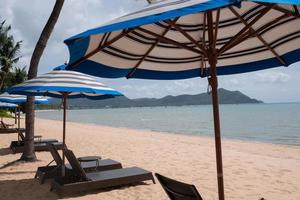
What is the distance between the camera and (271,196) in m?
6.66

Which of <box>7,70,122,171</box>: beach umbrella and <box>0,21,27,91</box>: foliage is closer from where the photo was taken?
<box>7,70,122,171</box>: beach umbrella

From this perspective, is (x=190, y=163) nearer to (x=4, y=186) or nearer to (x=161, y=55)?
(x=4, y=186)

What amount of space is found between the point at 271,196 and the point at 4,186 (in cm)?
556

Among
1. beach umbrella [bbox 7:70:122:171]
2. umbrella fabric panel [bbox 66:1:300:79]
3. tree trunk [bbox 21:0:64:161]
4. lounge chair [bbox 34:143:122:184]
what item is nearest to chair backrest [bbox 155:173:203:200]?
umbrella fabric panel [bbox 66:1:300:79]

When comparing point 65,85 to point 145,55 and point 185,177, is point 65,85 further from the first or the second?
point 185,177

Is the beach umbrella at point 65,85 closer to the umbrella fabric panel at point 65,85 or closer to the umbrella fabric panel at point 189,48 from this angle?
the umbrella fabric panel at point 65,85

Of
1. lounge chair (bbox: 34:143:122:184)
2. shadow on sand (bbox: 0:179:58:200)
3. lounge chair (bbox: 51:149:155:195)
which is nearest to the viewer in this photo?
lounge chair (bbox: 51:149:155:195)

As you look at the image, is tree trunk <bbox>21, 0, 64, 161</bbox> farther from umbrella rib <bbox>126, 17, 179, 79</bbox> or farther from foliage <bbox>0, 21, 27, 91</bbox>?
foliage <bbox>0, 21, 27, 91</bbox>

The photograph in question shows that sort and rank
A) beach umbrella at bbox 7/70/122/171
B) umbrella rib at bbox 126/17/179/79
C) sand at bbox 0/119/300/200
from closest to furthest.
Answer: umbrella rib at bbox 126/17/179/79 < beach umbrella at bbox 7/70/122/171 < sand at bbox 0/119/300/200

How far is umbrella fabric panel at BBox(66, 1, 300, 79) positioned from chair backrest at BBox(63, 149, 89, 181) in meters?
2.13

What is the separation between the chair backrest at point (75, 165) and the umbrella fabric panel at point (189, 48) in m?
2.13

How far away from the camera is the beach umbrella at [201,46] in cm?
338

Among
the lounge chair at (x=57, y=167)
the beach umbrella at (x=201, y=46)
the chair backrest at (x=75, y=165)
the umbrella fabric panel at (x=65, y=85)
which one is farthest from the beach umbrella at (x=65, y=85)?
the lounge chair at (x=57, y=167)

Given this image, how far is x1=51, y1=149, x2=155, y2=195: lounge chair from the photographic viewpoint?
6141 millimetres
